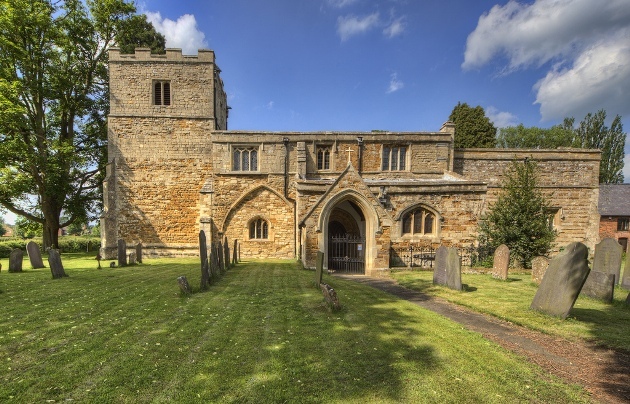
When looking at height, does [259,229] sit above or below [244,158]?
below

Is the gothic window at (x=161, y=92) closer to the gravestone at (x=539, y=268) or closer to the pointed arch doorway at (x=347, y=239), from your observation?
the pointed arch doorway at (x=347, y=239)

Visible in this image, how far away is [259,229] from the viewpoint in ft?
60.6

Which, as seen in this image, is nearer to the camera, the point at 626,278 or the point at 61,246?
the point at 626,278

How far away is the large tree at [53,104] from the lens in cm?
1742

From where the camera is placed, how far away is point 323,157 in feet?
63.0

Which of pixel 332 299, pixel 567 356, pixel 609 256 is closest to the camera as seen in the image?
pixel 567 356

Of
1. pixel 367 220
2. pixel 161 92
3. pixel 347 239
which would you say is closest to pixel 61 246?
pixel 161 92

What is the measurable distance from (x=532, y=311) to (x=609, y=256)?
5867 mm

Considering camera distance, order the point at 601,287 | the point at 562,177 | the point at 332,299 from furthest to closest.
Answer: the point at 562,177 → the point at 601,287 → the point at 332,299

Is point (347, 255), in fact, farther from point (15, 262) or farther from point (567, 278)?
point (15, 262)

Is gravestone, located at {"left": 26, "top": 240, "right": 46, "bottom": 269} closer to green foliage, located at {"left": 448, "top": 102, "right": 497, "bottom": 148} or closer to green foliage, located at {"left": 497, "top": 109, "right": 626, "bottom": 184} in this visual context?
green foliage, located at {"left": 448, "top": 102, "right": 497, "bottom": 148}

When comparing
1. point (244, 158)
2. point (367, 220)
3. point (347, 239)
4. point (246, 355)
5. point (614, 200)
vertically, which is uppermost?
point (244, 158)

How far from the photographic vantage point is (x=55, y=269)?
394 inches

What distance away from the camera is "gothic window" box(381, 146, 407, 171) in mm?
A: 19297
